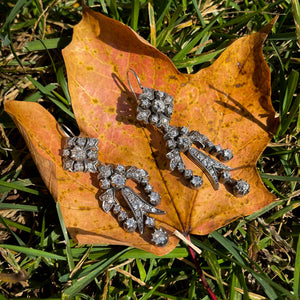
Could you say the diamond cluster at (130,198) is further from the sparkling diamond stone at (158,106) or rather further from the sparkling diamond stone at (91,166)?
the sparkling diamond stone at (158,106)

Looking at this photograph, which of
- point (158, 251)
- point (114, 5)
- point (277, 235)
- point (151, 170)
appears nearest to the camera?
point (158, 251)

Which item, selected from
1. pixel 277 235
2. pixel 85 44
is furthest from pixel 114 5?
pixel 277 235

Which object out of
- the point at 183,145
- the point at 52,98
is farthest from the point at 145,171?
the point at 52,98

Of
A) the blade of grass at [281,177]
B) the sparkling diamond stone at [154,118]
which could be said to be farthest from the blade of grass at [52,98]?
the blade of grass at [281,177]

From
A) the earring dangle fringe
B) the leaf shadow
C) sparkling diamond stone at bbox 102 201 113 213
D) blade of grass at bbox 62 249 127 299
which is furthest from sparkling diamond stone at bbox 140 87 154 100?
blade of grass at bbox 62 249 127 299

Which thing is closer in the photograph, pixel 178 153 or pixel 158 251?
pixel 158 251

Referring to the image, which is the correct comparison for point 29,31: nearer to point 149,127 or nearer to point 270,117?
point 149,127
